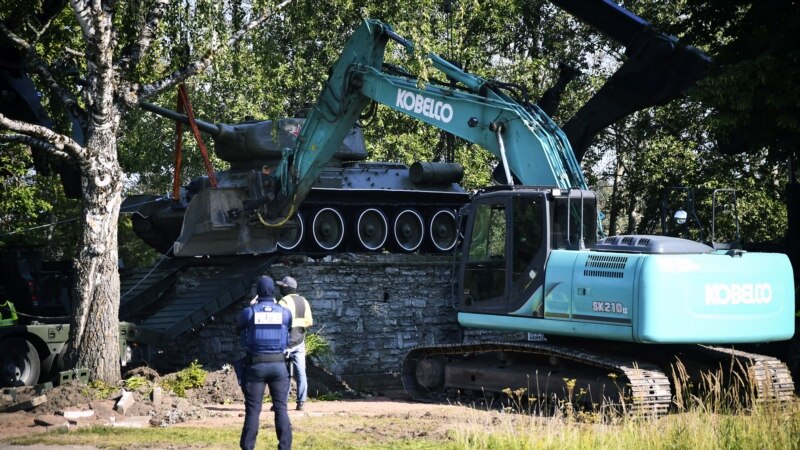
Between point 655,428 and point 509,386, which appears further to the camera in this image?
point 509,386

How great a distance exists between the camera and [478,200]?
15672mm

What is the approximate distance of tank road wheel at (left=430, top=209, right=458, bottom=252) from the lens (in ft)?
83.8

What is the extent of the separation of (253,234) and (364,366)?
3.07m

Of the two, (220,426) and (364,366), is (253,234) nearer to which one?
(364,366)

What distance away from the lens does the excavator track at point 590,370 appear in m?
13.7

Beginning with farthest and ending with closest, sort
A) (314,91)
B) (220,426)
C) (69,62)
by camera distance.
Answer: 1. (314,91)
2. (69,62)
3. (220,426)

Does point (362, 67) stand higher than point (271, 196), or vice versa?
point (362, 67)

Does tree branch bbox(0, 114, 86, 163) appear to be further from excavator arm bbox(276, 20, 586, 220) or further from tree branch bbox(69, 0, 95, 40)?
excavator arm bbox(276, 20, 586, 220)

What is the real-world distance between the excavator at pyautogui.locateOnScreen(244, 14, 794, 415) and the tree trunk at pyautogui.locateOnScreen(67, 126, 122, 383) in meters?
4.17

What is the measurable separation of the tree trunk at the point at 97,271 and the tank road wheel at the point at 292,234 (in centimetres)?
618

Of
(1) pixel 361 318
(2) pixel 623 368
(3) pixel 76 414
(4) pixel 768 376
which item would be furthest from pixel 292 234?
(4) pixel 768 376

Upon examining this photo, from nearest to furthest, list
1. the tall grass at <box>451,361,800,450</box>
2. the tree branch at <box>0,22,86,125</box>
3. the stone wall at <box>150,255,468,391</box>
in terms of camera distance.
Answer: the tall grass at <box>451,361,800,450</box>
the tree branch at <box>0,22,86,125</box>
the stone wall at <box>150,255,468,391</box>

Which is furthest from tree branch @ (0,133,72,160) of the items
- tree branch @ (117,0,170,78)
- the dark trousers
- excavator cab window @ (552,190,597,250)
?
excavator cab window @ (552,190,597,250)

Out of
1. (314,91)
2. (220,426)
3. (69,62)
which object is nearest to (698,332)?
(220,426)
